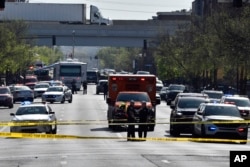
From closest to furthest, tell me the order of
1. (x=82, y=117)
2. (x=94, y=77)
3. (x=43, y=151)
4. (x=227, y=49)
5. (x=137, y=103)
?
(x=43, y=151)
(x=137, y=103)
(x=82, y=117)
(x=227, y=49)
(x=94, y=77)

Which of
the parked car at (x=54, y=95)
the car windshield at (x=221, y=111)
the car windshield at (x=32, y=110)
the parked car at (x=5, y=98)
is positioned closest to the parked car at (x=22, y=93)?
the parked car at (x=54, y=95)

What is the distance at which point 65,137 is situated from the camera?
37.5 metres

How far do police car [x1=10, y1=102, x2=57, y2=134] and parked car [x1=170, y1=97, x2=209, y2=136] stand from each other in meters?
5.30

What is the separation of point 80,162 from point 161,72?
98.6 m

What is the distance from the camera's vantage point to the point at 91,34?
128 m

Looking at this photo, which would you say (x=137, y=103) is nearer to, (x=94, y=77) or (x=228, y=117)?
(x=228, y=117)

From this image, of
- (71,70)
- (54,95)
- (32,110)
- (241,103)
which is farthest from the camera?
(71,70)

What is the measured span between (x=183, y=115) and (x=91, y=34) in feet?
283

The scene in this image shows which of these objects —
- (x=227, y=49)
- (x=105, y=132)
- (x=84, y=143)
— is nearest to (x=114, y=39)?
(x=227, y=49)

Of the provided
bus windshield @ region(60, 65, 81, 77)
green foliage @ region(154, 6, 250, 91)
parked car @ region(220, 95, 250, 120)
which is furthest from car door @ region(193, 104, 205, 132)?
bus windshield @ region(60, 65, 81, 77)

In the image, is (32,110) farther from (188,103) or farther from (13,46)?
(13,46)

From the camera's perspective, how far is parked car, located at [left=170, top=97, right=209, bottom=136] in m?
41.3

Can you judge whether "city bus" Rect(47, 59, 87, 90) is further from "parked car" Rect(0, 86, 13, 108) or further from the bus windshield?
"parked car" Rect(0, 86, 13, 108)

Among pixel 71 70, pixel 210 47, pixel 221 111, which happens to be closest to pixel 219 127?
pixel 221 111
